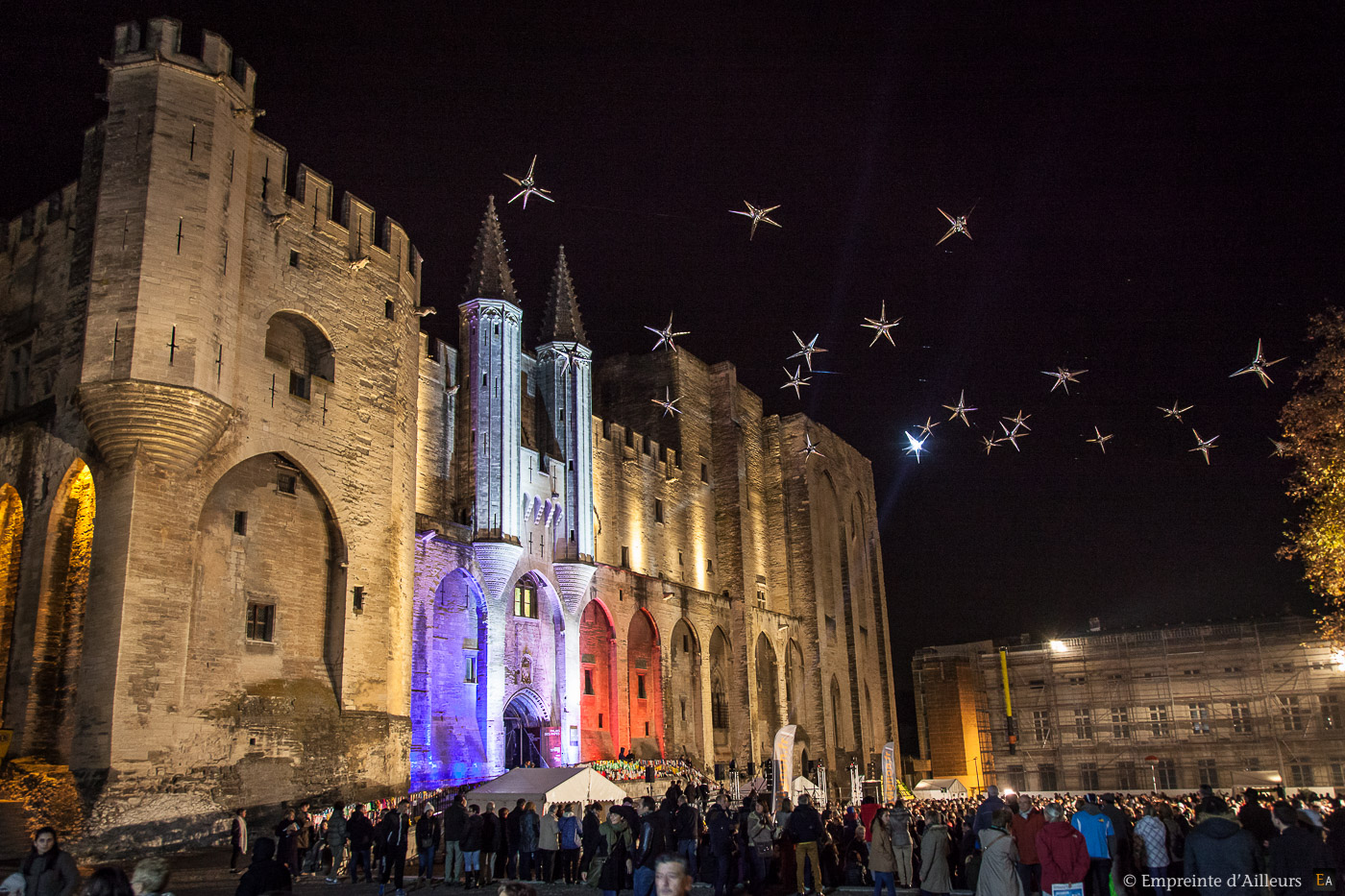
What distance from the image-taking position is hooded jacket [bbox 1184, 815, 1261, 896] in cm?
774

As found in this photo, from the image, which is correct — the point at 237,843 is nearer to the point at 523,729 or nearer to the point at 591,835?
the point at 591,835

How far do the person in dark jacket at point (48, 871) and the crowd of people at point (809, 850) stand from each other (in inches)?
0.5

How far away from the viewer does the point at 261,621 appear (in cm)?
2033

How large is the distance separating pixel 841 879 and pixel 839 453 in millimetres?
39761

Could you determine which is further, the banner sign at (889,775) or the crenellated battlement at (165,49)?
the banner sign at (889,775)

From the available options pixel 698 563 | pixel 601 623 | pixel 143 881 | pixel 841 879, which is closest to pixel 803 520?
pixel 698 563

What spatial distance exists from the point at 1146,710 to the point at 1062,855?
140ft

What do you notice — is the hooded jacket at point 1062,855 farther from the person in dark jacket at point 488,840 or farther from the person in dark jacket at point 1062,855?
the person in dark jacket at point 488,840

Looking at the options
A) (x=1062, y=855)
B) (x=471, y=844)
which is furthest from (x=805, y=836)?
(x=471, y=844)

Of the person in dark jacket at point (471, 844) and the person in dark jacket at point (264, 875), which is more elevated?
the person in dark jacket at point (264, 875)

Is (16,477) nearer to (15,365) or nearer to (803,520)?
(15,365)

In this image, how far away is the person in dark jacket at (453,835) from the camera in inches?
551

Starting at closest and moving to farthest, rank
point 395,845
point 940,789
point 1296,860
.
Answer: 1. point 1296,860
2. point 395,845
3. point 940,789

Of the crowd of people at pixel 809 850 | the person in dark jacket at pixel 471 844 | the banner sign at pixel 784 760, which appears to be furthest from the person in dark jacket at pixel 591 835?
the banner sign at pixel 784 760
